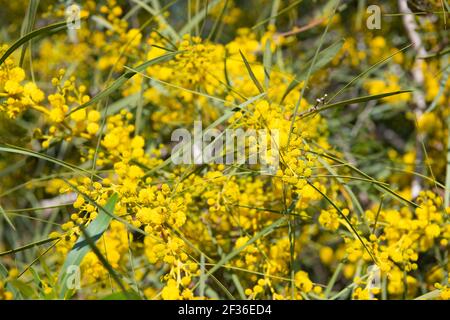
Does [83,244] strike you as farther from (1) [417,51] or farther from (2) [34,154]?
(1) [417,51]

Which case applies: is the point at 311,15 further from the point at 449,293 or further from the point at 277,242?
the point at 449,293

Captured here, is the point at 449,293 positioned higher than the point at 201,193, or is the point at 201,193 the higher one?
the point at 201,193

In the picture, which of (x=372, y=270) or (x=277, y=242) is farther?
(x=277, y=242)

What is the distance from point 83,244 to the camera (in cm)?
73

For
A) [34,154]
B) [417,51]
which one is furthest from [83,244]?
[417,51]

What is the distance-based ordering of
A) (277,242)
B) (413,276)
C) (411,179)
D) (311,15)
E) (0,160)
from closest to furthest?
(277,242) < (413,276) < (411,179) < (0,160) < (311,15)

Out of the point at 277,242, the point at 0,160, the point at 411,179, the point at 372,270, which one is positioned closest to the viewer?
the point at 372,270

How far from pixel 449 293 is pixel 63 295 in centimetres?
56

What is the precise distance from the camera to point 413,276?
1.13 meters

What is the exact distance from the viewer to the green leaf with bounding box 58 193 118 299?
704 millimetres

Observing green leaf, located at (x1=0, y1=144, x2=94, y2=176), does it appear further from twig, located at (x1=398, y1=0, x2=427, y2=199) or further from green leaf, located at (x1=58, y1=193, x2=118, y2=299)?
twig, located at (x1=398, y1=0, x2=427, y2=199)

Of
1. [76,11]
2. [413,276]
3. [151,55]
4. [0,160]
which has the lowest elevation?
[413,276]

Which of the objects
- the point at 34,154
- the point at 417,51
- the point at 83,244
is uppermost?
the point at 417,51

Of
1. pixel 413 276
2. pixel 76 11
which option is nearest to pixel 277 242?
pixel 413 276
